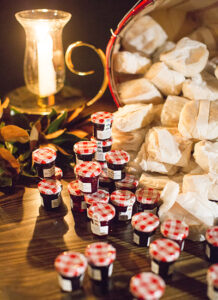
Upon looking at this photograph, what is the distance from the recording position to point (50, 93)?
5.86ft

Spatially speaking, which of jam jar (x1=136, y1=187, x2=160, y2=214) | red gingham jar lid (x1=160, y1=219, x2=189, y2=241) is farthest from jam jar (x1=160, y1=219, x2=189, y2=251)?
jam jar (x1=136, y1=187, x2=160, y2=214)

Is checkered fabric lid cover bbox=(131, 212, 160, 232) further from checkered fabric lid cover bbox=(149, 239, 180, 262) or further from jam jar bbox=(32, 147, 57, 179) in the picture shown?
jam jar bbox=(32, 147, 57, 179)

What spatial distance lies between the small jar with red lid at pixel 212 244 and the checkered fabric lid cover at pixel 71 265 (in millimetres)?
389

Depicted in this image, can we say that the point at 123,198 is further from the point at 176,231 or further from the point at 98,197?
the point at 176,231

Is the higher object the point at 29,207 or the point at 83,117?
the point at 83,117

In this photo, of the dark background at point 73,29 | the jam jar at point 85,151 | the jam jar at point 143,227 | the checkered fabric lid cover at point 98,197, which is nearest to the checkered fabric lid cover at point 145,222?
the jam jar at point 143,227

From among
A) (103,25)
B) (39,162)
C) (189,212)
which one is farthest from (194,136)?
(103,25)

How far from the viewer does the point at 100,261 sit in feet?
3.27

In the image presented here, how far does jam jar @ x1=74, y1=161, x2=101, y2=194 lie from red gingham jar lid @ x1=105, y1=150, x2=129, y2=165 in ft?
0.22

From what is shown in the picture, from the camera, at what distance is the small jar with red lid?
3.61ft

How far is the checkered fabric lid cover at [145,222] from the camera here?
114 centimetres

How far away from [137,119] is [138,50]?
1.40ft

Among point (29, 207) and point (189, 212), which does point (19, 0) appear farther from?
point (189, 212)

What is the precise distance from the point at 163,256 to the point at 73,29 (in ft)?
5.02
